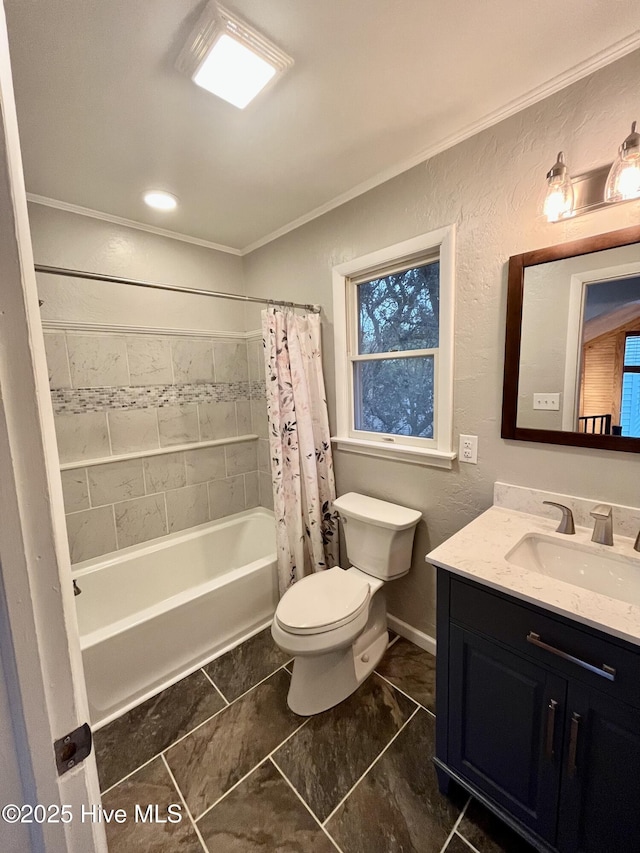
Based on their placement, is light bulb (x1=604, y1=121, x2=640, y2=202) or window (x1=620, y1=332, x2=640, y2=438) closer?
light bulb (x1=604, y1=121, x2=640, y2=202)

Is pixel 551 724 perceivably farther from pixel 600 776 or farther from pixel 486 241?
pixel 486 241

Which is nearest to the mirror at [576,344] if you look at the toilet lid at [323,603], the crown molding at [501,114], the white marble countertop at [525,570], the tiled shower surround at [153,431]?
the white marble countertop at [525,570]

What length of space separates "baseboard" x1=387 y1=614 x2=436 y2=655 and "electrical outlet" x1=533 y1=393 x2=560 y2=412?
1.30 m

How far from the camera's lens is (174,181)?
1.69 m

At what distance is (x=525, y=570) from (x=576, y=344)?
802 millimetres

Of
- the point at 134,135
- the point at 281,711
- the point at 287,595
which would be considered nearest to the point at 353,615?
the point at 287,595

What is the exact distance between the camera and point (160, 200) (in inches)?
73.1

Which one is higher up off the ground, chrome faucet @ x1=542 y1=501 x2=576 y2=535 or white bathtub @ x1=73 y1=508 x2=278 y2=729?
chrome faucet @ x1=542 y1=501 x2=576 y2=535

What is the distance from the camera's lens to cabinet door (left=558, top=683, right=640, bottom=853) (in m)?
0.82

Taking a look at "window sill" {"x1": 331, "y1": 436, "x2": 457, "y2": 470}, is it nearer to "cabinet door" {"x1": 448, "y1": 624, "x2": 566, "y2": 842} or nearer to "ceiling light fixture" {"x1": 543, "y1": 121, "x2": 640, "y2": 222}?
"cabinet door" {"x1": 448, "y1": 624, "x2": 566, "y2": 842}

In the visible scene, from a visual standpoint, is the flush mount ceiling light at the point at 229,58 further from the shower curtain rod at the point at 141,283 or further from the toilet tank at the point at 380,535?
the toilet tank at the point at 380,535

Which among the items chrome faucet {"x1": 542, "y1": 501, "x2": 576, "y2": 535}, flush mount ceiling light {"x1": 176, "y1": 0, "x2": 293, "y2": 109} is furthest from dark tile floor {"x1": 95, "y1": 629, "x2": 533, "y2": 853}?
flush mount ceiling light {"x1": 176, "y1": 0, "x2": 293, "y2": 109}

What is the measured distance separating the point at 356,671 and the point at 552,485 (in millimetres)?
1216

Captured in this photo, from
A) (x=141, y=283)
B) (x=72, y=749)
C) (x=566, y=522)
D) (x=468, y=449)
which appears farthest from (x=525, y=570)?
(x=141, y=283)
